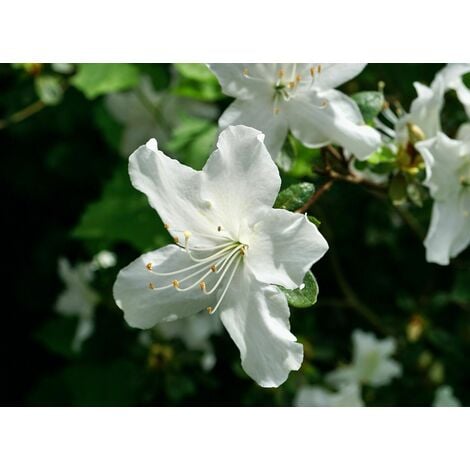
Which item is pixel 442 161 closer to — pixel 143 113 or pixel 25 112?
pixel 143 113

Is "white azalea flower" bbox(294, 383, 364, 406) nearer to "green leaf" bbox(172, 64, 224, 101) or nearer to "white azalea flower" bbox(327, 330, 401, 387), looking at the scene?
"white azalea flower" bbox(327, 330, 401, 387)

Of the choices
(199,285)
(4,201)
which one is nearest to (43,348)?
(4,201)

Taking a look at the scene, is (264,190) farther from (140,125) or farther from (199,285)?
(140,125)

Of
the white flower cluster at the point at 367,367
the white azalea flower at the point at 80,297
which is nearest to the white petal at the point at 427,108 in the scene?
the white flower cluster at the point at 367,367

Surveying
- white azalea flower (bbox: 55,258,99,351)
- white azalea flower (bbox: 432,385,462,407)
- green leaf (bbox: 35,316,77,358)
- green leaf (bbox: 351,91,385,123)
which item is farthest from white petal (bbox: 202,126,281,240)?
green leaf (bbox: 35,316,77,358)

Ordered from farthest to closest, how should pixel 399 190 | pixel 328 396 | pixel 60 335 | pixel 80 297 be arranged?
pixel 60 335, pixel 80 297, pixel 328 396, pixel 399 190

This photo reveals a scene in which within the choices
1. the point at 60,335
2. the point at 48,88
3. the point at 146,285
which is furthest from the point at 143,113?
the point at 146,285
